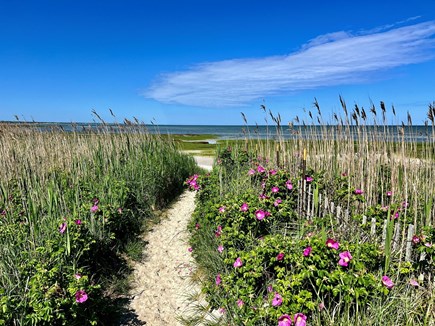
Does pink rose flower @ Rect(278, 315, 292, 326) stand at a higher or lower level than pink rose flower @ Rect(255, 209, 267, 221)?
lower

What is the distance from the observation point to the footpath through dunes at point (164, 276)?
3.28 meters

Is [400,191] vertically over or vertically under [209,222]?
over

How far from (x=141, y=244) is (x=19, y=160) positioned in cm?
225

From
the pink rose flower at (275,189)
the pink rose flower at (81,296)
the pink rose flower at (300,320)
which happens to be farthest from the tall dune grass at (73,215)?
the pink rose flower at (275,189)

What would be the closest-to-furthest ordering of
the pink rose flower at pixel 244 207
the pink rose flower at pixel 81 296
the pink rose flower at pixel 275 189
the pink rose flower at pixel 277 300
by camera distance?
the pink rose flower at pixel 277 300 < the pink rose flower at pixel 81 296 < the pink rose flower at pixel 244 207 < the pink rose flower at pixel 275 189

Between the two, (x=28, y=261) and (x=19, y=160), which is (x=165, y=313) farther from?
(x=19, y=160)

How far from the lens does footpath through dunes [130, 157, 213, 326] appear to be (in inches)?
129

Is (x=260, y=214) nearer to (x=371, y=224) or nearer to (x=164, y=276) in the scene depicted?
(x=371, y=224)

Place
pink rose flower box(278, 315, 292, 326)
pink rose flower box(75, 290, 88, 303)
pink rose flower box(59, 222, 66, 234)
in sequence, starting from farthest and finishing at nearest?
pink rose flower box(59, 222, 66, 234) < pink rose flower box(75, 290, 88, 303) < pink rose flower box(278, 315, 292, 326)

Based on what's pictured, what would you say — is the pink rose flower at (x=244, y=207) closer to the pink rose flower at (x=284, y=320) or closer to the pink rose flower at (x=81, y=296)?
the pink rose flower at (x=284, y=320)

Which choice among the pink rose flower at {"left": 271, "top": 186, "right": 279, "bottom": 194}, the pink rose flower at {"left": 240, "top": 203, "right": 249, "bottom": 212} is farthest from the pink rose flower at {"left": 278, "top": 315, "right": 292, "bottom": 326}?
the pink rose flower at {"left": 271, "top": 186, "right": 279, "bottom": 194}

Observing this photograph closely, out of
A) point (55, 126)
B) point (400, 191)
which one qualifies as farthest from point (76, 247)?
point (55, 126)

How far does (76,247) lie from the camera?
3189mm

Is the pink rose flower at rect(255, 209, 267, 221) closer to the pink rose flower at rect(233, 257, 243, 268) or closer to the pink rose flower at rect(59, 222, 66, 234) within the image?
the pink rose flower at rect(233, 257, 243, 268)
